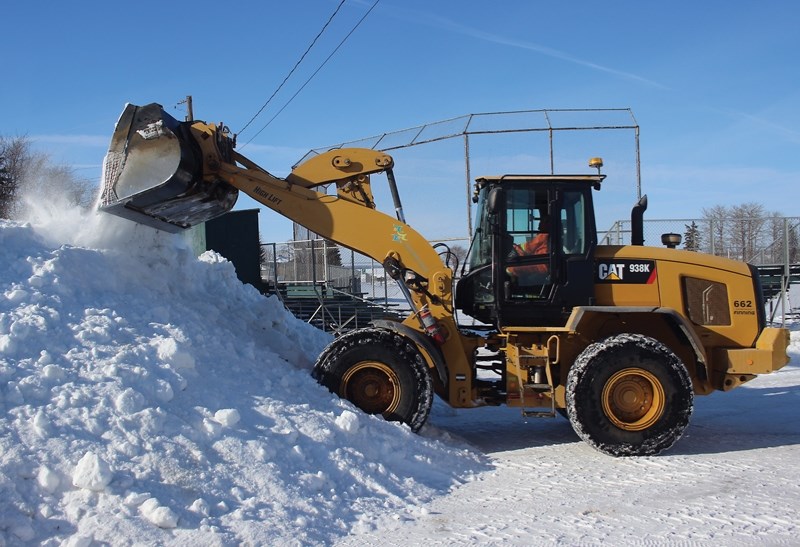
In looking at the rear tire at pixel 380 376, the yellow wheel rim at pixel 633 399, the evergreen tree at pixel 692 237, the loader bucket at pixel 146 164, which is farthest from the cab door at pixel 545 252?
the evergreen tree at pixel 692 237

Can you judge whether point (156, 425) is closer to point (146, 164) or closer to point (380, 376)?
point (380, 376)

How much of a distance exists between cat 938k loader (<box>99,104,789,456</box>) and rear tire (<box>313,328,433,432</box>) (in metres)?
0.01

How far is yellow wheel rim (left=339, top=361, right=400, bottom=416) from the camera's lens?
6473 millimetres

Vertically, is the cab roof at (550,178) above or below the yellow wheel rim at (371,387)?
above

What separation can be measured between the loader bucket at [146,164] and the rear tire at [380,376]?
2.22 metres

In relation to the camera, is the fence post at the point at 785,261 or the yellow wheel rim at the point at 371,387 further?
the fence post at the point at 785,261

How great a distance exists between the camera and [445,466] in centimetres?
580

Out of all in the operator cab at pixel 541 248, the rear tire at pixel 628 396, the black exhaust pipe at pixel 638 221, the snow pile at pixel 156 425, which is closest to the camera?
the snow pile at pixel 156 425

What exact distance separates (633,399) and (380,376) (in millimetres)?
2434

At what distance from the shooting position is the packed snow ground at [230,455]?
414 cm

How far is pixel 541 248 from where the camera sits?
6879 millimetres

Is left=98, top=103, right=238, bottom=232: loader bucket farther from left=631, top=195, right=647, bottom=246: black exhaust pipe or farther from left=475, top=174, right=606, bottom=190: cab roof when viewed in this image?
left=631, top=195, right=647, bottom=246: black exhaust pipe

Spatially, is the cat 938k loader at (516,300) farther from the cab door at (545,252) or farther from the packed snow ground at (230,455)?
the packed snow ground at (230,455)

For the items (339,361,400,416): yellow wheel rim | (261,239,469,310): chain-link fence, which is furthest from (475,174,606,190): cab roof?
(261,239,469,310): chain-link fence
